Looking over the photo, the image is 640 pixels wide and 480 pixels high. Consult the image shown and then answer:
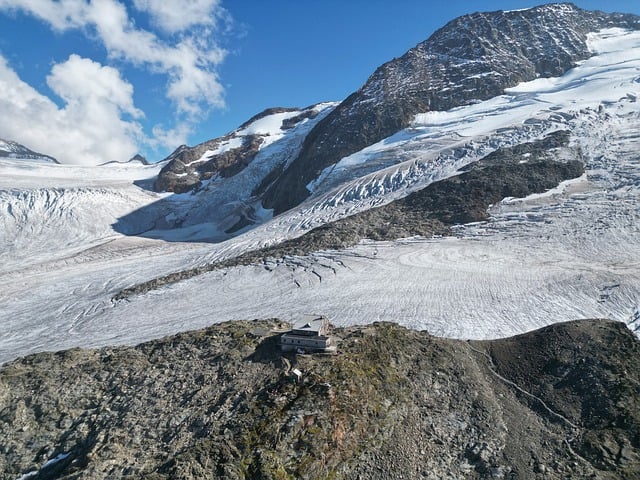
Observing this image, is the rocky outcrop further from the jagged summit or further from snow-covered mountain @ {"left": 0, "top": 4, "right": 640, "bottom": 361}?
the jagged summit

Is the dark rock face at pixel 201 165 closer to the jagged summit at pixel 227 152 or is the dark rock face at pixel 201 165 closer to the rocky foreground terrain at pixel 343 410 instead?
the jagged summit at pixel 227 152

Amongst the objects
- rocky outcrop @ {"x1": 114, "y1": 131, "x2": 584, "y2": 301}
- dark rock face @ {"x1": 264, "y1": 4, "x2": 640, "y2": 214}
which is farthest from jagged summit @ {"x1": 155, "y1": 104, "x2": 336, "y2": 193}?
rocky outcrop @ {"x1": 114, "y1": 131, "x2": 584, "y2": 301}

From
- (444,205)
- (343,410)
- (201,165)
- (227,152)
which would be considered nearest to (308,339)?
(343,410)

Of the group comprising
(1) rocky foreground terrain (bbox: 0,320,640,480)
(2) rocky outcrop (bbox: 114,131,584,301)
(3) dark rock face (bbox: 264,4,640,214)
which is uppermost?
(3) dark rock face (bbox: 264,4,640,214)

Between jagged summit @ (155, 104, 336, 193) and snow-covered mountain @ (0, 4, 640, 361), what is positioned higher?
jagged summit @ (155, 104, 336, 193)

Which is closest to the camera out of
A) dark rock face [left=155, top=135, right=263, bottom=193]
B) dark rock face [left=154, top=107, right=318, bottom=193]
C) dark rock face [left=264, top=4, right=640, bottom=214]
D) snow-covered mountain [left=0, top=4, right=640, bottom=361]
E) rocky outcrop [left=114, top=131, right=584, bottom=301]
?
snow-covered mountain [left=0, top=4, right=640, bottom=361]

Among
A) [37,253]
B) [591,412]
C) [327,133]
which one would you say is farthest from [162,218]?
[591,412]

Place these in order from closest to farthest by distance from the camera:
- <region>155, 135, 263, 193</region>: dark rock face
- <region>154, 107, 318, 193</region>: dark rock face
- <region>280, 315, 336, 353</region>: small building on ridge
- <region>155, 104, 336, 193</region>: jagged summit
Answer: <region>280, 315, 336, 353</region>: small building on ridge, <region>155, 135, 263, 193</region>: dark rock face, <region>154, 107, 318, 193</region>: dark rock face, <region>155, 104, 336, 193</region>: jagged summit
